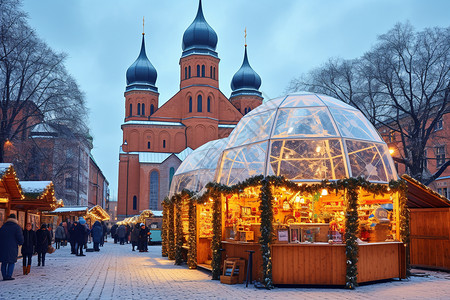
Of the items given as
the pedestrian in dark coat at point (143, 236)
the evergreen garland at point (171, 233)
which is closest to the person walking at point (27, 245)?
the evergreen garland at point (171, 233)

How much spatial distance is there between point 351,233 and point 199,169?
9954mm

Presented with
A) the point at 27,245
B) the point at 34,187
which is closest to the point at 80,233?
the point at 34,187

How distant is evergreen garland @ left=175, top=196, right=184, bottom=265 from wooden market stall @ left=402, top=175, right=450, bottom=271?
8.12m

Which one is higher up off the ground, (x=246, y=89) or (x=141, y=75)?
(x=141, y=75)

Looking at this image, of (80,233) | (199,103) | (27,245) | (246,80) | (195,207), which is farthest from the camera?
(246,80)

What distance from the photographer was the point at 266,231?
40.2 feet

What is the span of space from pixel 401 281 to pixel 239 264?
4273mm

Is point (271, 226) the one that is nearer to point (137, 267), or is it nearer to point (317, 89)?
point (137, 267)

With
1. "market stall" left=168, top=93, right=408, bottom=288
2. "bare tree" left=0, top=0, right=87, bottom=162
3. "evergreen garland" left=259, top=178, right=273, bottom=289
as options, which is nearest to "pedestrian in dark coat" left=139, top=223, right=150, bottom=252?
"bare tree" left=0, top=0, right=87, bottom=162

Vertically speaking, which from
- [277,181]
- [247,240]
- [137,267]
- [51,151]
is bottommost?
[137,267]

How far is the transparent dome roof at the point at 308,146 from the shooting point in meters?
13.0

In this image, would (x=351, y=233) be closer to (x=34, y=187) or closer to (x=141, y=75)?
(x=34, y=187)

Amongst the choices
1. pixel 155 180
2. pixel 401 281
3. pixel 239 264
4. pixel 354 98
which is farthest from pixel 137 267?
pixel 155 180

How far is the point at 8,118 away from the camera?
2809 centimetres
